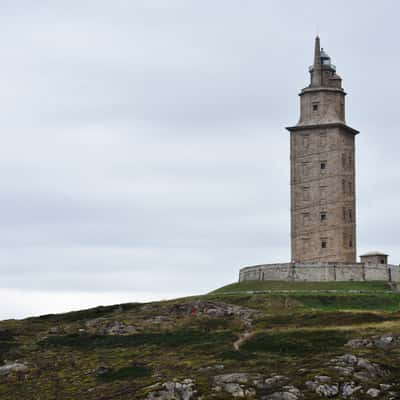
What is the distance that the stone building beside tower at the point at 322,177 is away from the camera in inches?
5044

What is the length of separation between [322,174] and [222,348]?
1634 inches

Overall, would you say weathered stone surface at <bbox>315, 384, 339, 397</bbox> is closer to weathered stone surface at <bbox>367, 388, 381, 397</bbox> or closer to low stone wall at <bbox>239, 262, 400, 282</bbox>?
weathered stone surface at <bbox>367, 388, 381, 397</bbox>

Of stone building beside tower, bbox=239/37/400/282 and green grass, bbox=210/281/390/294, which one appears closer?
green grass, bbox=210/281/390/294

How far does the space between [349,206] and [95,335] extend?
38585 millimetres

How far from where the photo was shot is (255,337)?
96438mm

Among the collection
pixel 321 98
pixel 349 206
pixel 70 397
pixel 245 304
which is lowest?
pixel 70 397

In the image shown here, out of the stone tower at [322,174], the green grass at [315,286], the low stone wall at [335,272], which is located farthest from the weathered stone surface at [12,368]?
the stone tower at [322,174]

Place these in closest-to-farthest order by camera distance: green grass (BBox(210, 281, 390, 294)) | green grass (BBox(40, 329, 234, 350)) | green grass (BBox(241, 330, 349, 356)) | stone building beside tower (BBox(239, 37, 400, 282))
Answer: green grass (BBox(241, 330, 349, 356))
green grass (BBox(40, 329, 234, 350))
green grass (BBox(210, 281, 390, 294))
stone building beside tower (BBox(239, 37, 400, 282))

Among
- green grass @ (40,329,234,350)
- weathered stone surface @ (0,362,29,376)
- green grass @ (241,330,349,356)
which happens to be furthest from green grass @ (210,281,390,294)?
weathered stone surface @ (0,362,29,376)

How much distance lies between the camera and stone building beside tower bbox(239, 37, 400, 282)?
Answer: 12812 cm

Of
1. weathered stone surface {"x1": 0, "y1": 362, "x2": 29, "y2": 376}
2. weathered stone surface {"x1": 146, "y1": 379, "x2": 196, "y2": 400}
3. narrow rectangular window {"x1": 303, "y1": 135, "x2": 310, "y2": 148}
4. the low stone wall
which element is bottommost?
weathered stone surface {"x1": 146, "y1": 379, "x2": 196, "y2": 400}

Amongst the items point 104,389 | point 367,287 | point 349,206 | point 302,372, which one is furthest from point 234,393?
point 349,206

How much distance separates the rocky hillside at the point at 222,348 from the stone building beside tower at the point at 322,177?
10.6 meters

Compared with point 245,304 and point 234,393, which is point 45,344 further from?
point 234,393
